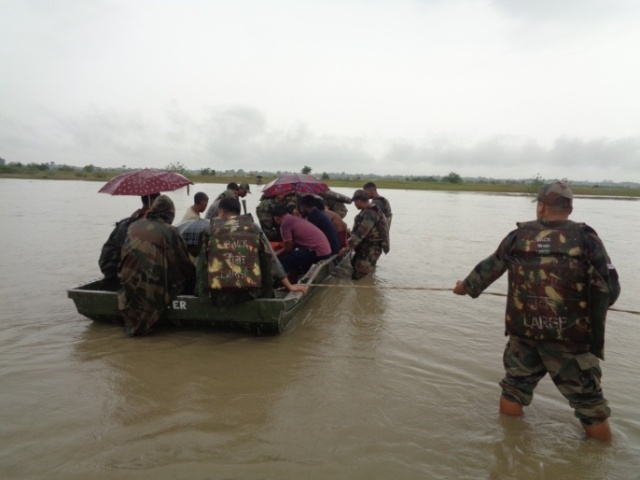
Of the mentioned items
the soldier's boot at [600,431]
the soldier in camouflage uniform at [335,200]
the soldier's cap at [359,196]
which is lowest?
the soldier's boot at [600,431]

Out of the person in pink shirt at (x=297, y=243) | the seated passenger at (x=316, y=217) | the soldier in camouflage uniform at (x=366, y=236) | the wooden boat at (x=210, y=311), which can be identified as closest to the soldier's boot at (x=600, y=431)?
the wooden boat at (x=210, y=311)

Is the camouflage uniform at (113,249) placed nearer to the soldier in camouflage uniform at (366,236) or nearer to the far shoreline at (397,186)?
the soldier in camouflage uniform at (366,236)

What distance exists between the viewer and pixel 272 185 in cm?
850

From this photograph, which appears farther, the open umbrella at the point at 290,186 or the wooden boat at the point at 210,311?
the open umbrella at the point at 290,186

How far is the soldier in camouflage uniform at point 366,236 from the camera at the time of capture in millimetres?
8008

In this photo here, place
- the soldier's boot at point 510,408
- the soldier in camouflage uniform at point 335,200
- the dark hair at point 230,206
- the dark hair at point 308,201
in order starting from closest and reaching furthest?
the soldier's boot at point 510,408
the dark hair at point 230,206
the dark hair at point 308,201
the soldier in camouflage uniform at point 335,200

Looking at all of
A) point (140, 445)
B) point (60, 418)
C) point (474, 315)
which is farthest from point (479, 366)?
point (60, 418)

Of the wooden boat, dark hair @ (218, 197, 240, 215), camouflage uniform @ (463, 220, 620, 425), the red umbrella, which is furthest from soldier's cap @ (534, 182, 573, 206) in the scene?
the red umbrella

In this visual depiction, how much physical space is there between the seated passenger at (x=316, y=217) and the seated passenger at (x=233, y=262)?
8.78ft

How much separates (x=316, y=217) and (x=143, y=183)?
9.42ft

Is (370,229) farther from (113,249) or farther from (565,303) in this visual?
(565,303)

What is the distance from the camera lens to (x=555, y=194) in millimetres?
3324

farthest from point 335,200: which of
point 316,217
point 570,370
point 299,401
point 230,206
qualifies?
point 570,370

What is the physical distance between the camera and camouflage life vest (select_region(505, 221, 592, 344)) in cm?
320
